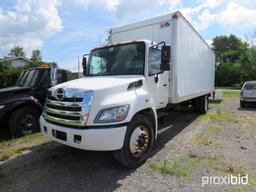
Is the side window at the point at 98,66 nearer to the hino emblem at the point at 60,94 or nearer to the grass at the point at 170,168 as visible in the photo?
the hino emblem at the point at 60,94

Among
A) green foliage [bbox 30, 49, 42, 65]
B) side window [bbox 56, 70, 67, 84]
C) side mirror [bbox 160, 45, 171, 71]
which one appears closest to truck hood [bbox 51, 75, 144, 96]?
side mirror [bbox 160, 45, 171, 71]

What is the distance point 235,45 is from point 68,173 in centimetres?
7630

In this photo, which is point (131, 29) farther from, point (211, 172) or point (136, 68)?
point (211, 172)

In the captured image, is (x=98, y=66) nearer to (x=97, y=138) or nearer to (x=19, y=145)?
(x=97, y=138)

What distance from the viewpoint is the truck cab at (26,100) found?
6.50m

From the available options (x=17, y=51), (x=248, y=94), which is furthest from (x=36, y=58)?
(x=248, y=94)

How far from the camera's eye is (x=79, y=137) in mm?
3918

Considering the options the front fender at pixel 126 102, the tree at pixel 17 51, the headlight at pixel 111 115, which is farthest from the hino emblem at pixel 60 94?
the tree at pixel 17 51

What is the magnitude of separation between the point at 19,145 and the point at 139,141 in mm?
3294

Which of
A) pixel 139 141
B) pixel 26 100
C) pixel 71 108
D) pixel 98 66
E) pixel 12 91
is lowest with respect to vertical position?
pixel 139 141

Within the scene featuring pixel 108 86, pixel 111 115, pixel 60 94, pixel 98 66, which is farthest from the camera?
pixel 98 66

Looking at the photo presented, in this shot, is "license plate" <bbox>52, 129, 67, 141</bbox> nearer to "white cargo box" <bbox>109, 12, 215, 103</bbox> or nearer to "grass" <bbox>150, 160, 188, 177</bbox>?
"grass" <bbox>150, 160, 188, 177</bbox>
